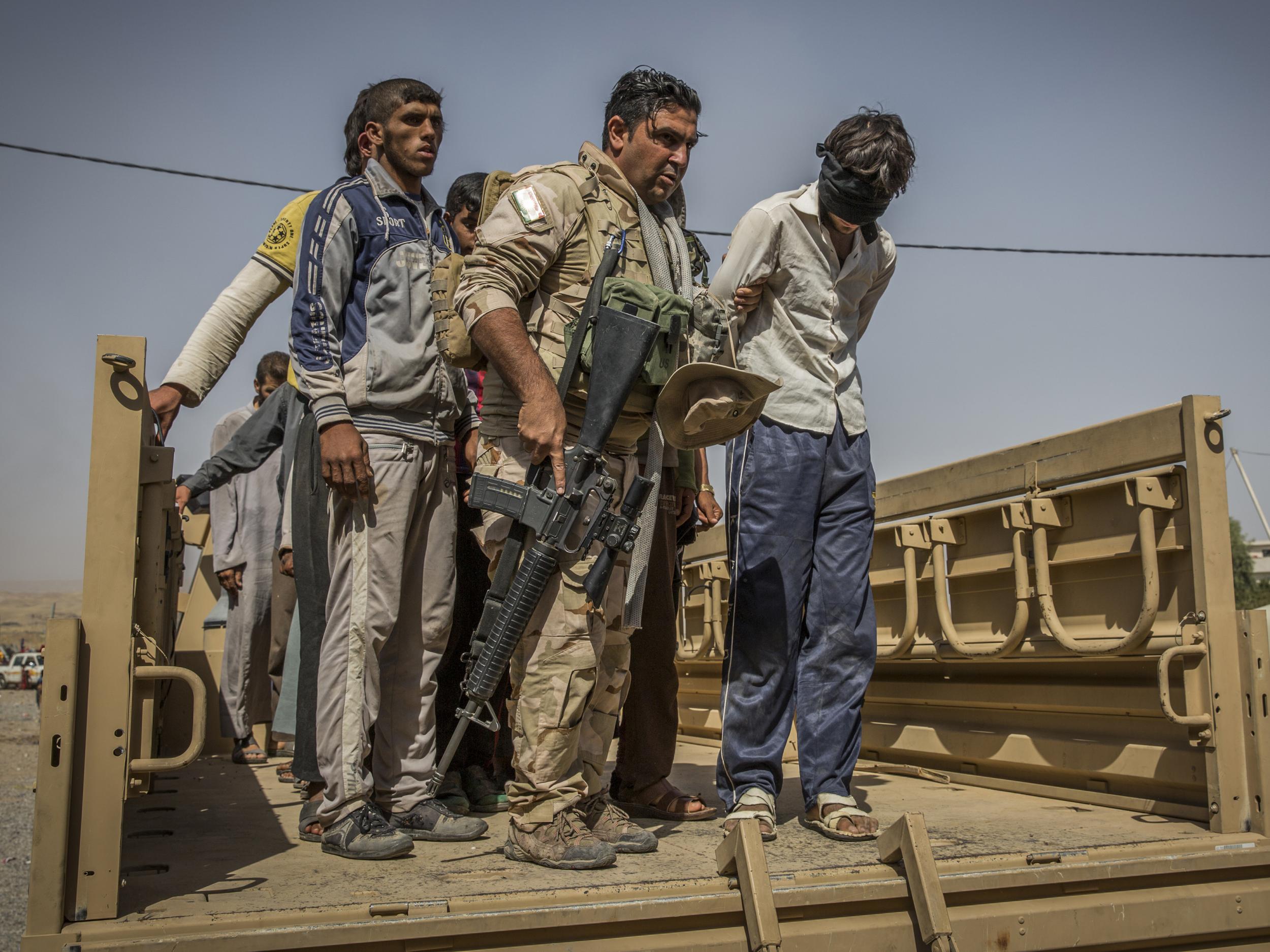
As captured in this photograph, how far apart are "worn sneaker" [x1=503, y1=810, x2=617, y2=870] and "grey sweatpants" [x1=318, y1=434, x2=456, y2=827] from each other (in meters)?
0.42

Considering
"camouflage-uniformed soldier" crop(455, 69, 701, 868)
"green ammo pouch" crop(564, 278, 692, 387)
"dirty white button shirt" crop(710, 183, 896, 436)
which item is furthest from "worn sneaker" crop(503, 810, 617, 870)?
"dirty white button shirt" crop(710, 183, 896, 436)

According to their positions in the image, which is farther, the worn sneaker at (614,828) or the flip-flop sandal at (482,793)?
the flip-flop sandal at (482,793)

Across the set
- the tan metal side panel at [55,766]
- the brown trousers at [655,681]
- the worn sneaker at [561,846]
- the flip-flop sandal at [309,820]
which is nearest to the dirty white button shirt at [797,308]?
the brown trousers at [655,681]

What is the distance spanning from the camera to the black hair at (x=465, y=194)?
3.71 metres

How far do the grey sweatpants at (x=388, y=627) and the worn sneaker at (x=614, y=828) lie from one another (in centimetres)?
45

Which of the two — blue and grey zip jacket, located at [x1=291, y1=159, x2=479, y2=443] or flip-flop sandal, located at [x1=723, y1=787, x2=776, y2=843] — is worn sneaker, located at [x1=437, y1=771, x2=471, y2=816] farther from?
blue and grey zip jacket, located at [x1=291, y1=159, x2=479, y2=443]

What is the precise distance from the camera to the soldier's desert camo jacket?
2.37 metres

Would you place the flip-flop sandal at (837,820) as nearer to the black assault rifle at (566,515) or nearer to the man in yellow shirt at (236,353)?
the black assault rifle at (566,515)

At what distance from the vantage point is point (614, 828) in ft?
8.19

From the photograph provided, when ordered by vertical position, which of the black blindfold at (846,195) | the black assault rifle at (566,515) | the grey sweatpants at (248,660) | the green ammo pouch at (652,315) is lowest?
the grey sweatpants at (248,660)

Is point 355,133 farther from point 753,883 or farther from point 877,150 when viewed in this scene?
point 753,883

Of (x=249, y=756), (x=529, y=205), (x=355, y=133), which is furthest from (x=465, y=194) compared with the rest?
(x=249, y=756)

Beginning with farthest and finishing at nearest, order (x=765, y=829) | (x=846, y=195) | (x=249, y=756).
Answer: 1. (x=249, y=756)
2. (x=846, y=195)
3. (x=765, y=829)

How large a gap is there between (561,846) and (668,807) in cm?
80
